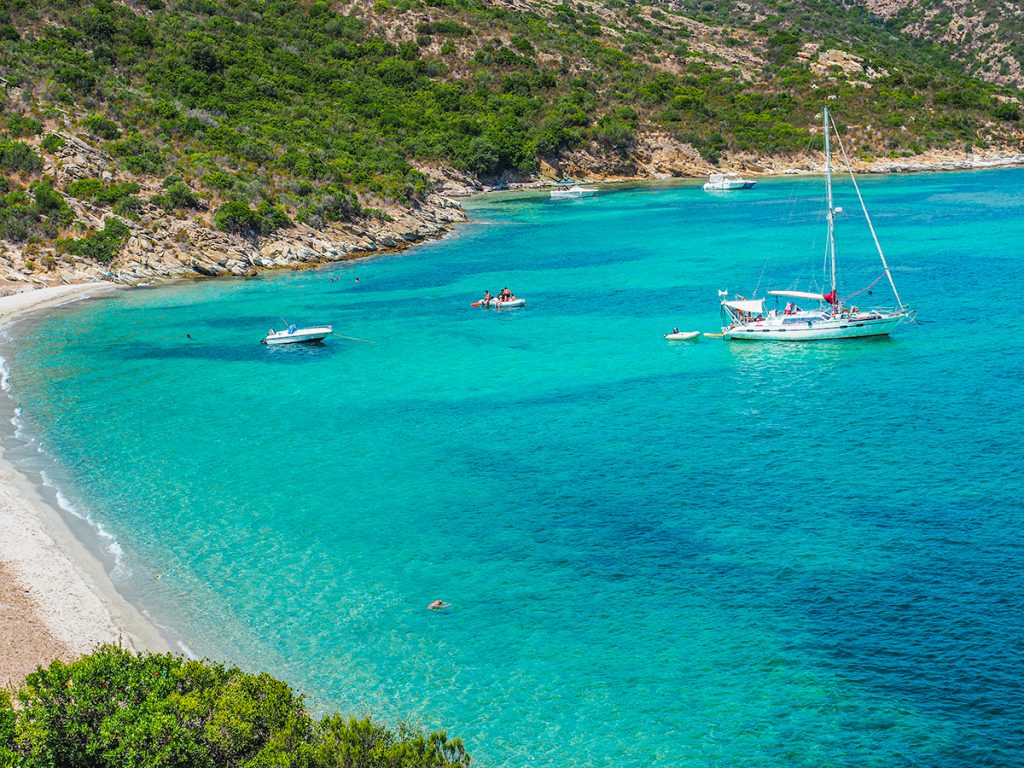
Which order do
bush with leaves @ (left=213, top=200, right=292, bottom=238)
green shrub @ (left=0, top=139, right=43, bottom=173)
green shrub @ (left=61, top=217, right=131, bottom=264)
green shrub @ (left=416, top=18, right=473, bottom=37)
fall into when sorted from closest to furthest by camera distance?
green shrub @ (left=61, top=217, right=131, bottom=264)
green shrub @ (left=0, top=139, right=43, bottom=173)
bush with leaves @ (left=213, top=200, right=292, bottom=238)
green shrub @ (left=416, top=18, right=473, bottom=37)

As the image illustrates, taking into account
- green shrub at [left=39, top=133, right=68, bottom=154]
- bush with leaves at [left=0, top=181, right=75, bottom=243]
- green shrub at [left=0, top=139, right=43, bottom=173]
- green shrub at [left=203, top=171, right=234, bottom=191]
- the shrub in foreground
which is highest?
green shrub at [left=39, top=133, right=68, bottom=154]

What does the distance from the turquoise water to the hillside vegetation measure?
1046 inches

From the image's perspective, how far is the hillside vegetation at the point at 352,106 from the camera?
91.9 metres

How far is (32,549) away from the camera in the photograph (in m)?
31.4

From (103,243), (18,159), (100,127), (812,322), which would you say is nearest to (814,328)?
(812,322)

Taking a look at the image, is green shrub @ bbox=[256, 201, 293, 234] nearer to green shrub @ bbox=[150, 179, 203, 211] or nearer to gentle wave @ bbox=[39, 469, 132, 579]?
green shrub @ bbox=[150, 179, 203, 211]

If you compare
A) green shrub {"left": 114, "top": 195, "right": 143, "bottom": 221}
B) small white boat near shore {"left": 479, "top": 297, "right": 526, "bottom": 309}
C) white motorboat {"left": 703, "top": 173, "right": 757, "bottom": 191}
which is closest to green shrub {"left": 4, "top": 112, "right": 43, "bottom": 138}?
green shrub {"left": 114, "top": 195, "right": 143, "bottom": 221}

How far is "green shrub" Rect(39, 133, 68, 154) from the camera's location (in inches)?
3526

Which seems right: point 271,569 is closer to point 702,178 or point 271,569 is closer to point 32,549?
point 32,549

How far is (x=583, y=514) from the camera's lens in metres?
34.1

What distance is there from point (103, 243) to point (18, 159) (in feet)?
41.4

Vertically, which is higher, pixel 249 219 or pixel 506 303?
pixel 249 219

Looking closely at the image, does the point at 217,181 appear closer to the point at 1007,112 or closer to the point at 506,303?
the point at 506,303

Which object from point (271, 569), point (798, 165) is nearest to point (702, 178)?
point (798, 165)
